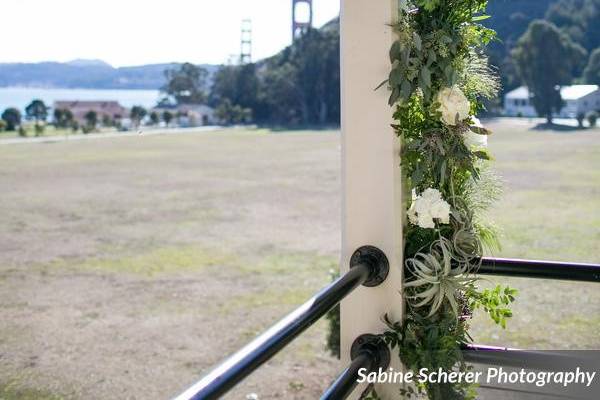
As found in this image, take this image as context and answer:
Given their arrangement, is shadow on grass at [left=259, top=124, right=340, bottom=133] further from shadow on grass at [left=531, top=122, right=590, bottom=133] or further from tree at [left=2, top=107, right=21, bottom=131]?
tree at [left=2, top=107, right=21, bottom=131]

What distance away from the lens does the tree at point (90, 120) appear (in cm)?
1861

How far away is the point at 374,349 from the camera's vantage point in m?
1.05

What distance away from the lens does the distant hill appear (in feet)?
9.08

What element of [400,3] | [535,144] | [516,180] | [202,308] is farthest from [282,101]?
[400,3]

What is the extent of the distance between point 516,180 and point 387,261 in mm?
9698

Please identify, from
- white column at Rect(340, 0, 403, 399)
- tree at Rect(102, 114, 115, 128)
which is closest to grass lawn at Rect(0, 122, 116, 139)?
tree at Rect(102, 114, 115, 128)

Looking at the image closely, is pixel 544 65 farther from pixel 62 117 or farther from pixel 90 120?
pixel 62 117

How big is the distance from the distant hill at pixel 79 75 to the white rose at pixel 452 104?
1857 mm

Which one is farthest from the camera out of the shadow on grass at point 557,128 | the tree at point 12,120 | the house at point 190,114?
the shadow on grass at point 557,128

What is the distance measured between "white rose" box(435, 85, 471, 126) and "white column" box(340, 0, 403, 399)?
0.10 metres

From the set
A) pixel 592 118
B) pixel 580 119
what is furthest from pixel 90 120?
pixel 592 118

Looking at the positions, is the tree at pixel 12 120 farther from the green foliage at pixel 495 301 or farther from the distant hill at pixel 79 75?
the green foliage at pixel 495 301

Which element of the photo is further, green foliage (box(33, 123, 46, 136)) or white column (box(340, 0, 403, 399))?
green foliage (box(33, 123, 46, 136))

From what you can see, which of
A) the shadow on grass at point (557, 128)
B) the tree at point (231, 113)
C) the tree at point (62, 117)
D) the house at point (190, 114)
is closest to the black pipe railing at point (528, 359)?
the tree at point (62, 117)
